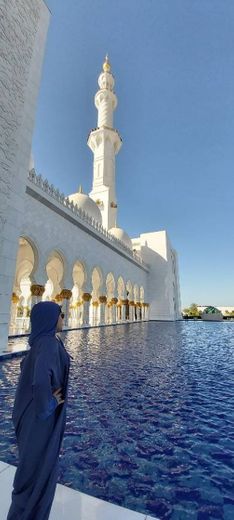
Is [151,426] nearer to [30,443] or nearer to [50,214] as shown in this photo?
[30,443]

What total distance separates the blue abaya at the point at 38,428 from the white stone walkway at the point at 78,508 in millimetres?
296

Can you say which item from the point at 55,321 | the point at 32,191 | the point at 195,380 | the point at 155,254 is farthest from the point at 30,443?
the point at 155,254

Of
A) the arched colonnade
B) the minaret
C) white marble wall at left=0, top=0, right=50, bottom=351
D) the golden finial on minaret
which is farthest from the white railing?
the golden finial on minaret

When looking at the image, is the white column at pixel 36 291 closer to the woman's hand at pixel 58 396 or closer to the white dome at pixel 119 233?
the woman's hand at pixel 58 396

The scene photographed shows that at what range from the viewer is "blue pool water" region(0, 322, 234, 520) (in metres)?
1.99

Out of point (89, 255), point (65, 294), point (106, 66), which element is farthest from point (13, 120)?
point (106, 66)

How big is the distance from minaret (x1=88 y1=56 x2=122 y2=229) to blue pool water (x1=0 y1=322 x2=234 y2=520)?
25.7 metres

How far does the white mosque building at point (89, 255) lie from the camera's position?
12.6 m

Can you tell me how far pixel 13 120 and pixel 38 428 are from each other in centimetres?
875

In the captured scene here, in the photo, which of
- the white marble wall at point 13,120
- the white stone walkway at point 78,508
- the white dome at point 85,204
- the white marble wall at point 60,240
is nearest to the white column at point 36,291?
the white marble wall at point 60,240

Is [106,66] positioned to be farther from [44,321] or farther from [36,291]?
[44,321]

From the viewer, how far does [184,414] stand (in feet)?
11.7

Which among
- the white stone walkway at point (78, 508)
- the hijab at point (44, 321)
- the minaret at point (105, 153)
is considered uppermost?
the minaret at point (105, 153)

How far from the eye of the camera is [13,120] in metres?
7.99
